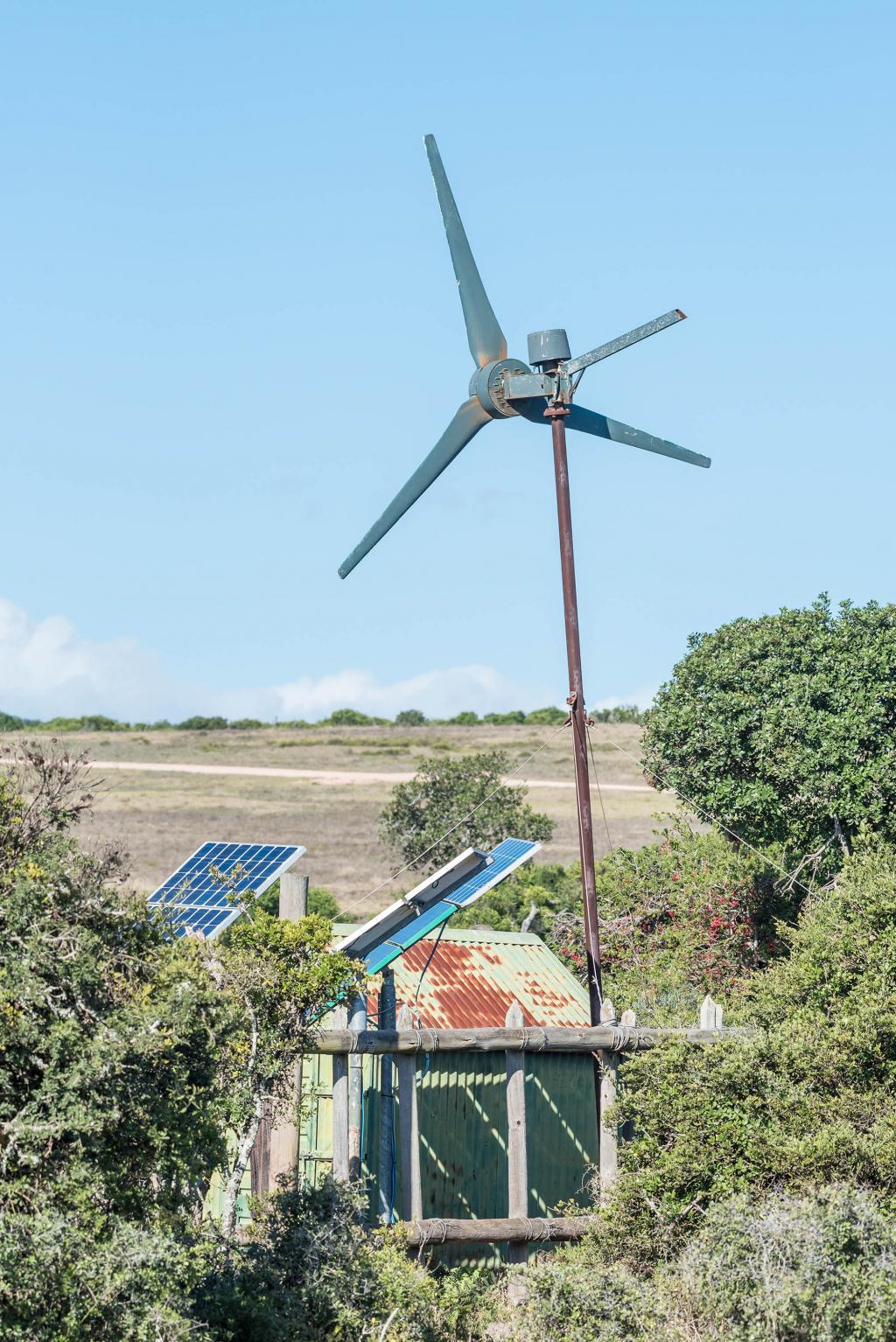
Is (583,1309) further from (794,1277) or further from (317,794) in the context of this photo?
(317,794)

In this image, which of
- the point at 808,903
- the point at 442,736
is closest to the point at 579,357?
the point at 808,903

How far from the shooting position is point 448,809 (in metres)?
49.7

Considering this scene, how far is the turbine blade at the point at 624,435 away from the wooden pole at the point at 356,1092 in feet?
29.8

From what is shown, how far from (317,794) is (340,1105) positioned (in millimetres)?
67010

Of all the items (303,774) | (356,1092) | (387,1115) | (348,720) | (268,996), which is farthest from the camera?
(348,720)

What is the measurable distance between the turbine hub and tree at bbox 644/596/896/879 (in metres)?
8.68

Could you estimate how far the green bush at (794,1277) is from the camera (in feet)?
45.6

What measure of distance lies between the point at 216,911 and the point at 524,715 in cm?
9694

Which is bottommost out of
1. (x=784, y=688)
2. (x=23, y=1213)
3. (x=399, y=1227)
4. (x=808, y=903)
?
(x=399, y=1227)

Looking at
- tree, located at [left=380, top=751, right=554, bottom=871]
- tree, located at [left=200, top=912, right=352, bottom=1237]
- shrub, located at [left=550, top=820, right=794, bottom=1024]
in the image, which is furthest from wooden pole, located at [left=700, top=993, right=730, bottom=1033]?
tree, located at [left=380, top=751, right=554, bottom=871]

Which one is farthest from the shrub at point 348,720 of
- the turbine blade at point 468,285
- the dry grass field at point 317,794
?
the turbine blade at point 468,285

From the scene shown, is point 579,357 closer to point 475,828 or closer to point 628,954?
point 628,954

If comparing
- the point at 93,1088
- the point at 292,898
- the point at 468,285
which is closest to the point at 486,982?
the point at 292,898

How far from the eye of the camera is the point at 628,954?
1339 inches
